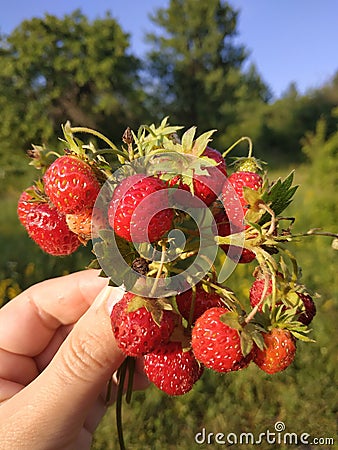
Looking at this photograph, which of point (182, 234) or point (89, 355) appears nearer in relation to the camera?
point (182, 234)

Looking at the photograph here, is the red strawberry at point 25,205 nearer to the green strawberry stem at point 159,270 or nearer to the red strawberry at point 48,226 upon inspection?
the red strawberry at point 48,226

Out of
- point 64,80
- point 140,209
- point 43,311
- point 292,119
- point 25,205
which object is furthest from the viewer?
point 292,119

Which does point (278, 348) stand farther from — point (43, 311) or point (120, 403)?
point (43, 311)

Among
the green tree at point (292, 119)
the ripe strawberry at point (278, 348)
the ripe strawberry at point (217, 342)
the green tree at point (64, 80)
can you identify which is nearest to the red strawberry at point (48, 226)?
the ripe strawberry at point (217, 342)

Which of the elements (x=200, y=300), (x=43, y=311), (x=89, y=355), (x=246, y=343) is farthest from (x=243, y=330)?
(x=43, y=311)

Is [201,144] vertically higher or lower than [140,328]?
higher

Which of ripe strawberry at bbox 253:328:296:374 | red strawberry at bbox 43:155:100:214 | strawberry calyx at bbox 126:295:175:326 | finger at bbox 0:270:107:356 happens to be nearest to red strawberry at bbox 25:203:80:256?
red strawberry at bbox 43:155:100:214
